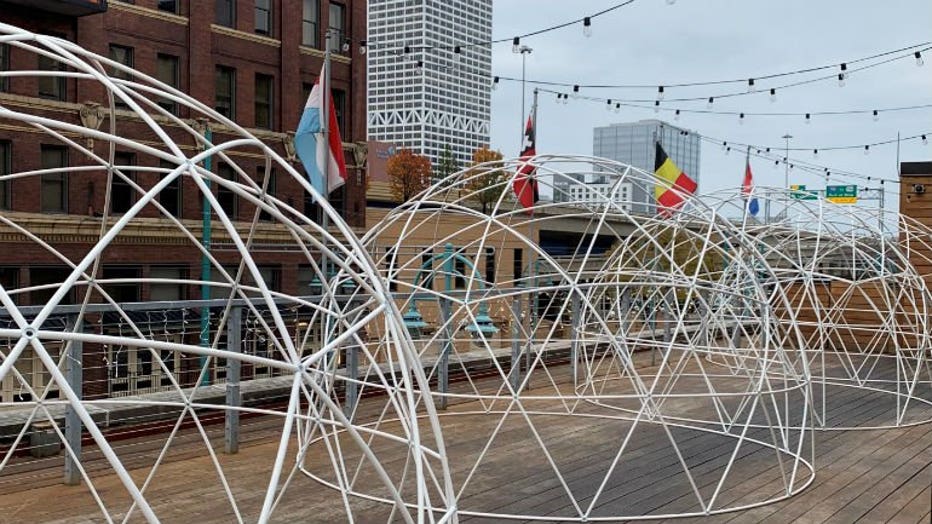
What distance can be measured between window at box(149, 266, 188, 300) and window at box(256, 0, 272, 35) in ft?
25.0

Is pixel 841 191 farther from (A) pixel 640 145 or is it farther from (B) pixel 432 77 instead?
(B) pixel 432 77

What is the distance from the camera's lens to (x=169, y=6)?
81.8 ft

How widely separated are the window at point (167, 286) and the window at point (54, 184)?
2749 mm

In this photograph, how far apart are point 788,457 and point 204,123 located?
1857 centimetres

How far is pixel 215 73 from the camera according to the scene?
85.6 feet

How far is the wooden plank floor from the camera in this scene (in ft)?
26.7

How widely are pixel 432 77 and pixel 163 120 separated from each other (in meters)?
31.4

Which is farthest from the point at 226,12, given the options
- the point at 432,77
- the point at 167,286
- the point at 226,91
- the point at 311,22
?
the point at 432,77

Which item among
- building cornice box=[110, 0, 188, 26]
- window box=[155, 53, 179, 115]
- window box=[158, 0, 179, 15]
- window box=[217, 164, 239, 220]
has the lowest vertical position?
window box=[217, 164, 239, 220]

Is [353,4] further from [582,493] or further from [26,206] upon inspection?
[582,493]

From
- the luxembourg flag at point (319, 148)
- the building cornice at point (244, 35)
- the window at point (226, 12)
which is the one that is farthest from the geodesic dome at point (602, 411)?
the window at point (226, 12)

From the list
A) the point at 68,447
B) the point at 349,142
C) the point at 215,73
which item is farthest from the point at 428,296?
the point at 349,142

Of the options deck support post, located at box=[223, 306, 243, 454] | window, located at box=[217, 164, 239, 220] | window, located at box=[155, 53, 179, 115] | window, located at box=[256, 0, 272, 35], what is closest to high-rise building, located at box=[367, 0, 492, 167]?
window, located at box=[256, 0, 272, 35]

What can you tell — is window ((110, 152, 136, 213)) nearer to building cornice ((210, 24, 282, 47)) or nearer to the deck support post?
building cornice ((210, 24, 282, 47))
